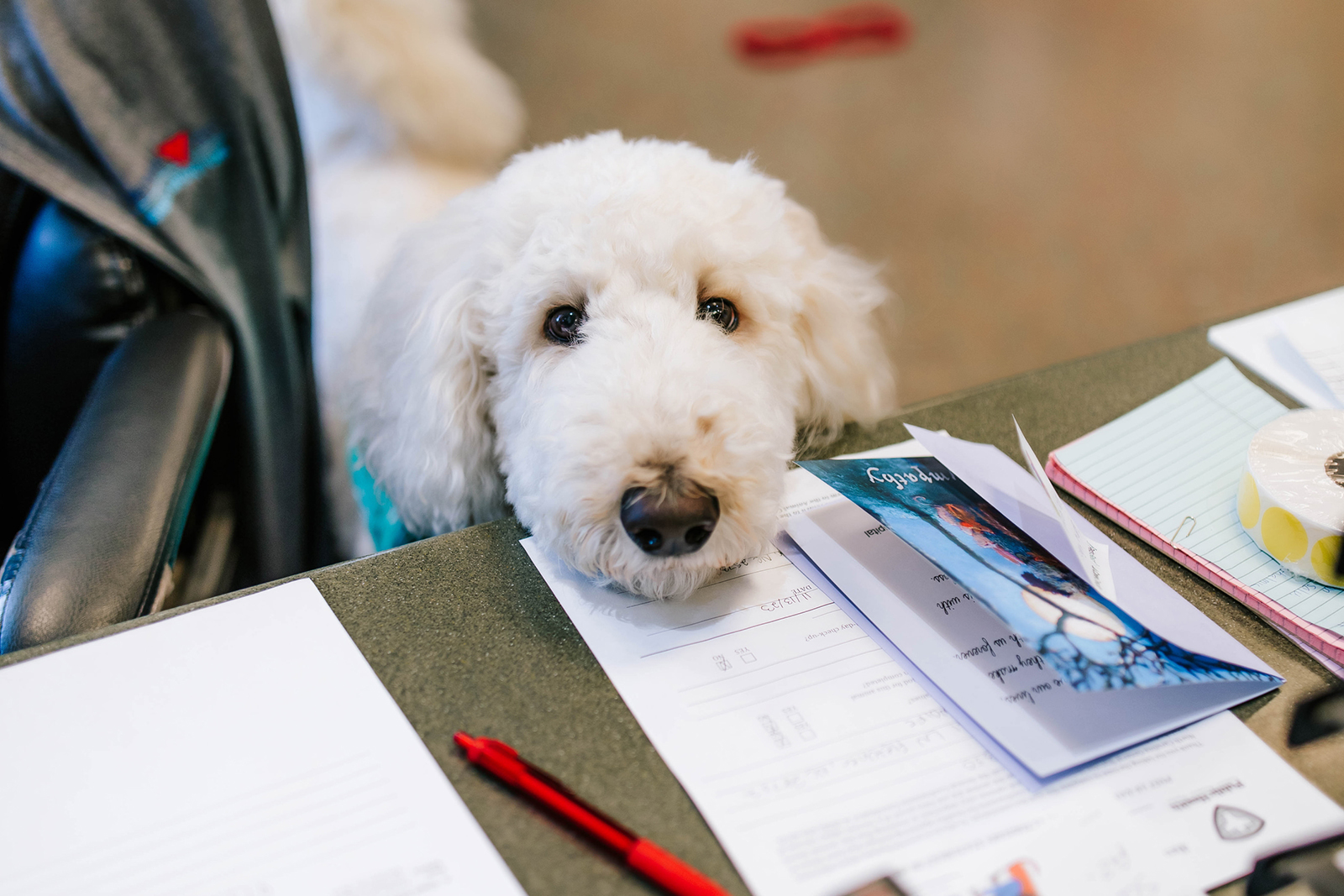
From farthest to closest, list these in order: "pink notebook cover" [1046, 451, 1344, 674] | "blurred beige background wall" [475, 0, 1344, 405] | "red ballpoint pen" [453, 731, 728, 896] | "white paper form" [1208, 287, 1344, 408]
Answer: "blurred beige background wall" [475, 0, 1344, 405] < "white paper form" [1208, 287, 1344, 408] < "pink notebook cover" [1046, 451, 1344, 674] < "red ballpoint pen" [453, 731, 728, 896]

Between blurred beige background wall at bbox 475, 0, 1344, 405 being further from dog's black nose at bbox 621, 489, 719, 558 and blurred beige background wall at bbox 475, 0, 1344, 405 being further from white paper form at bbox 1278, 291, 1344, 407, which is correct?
dog's black nose at bbox 621, 489, 719, 558

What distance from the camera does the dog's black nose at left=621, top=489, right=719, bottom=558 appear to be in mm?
601

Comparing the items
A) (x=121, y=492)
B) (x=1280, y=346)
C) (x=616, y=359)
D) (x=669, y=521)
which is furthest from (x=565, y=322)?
(x=1280, y=346)

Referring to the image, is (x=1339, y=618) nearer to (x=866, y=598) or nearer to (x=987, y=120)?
(x=866, y=598)

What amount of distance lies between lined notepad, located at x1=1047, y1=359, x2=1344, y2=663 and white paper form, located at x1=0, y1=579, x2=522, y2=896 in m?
0.53

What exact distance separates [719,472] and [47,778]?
0.45 m

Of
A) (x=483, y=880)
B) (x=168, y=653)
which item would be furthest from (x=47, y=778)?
(x=483, y=880)

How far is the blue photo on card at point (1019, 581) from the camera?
1.71ft

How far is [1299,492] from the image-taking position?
0.62 meters

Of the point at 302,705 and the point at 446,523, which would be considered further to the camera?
the point at 446,523

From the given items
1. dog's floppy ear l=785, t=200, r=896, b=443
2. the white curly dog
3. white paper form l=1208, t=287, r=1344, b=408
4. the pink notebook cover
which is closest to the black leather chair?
the white curly dog

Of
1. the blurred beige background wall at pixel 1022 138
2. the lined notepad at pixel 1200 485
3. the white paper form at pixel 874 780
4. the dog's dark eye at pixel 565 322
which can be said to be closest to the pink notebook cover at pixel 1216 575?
the lined notepad at pixel 1200 485

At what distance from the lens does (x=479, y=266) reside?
840 mm

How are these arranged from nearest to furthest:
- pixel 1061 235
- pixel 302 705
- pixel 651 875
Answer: pixel 651 875 < pixel 302 705 < pixel 1061 235
